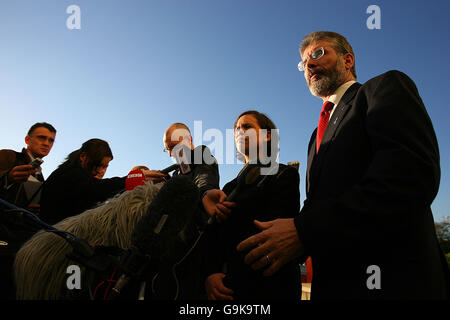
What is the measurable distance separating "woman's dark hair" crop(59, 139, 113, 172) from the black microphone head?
2.12 meters

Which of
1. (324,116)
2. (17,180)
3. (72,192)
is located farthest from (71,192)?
(324,116)

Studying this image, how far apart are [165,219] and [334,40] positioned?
5.40ft

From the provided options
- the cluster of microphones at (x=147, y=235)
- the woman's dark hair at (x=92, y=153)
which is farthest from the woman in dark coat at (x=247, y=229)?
the woman's dark hair at (x=92, y=153)

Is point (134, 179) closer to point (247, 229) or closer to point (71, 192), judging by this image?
point (71, 192)

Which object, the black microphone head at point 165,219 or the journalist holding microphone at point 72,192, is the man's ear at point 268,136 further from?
the journalist holding microphone at point 72,192

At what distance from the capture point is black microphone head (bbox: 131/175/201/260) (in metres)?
1.35

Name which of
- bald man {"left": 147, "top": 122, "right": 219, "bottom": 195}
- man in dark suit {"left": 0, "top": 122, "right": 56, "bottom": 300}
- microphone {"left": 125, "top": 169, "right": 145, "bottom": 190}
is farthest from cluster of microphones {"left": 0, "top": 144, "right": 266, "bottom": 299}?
microphone {"left": 125, "top": 169, "right": 145, "bottom": 190}

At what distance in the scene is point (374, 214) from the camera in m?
0.91

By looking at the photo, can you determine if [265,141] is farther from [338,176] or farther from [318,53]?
[338,176]

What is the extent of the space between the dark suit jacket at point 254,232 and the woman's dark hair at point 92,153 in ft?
6.29

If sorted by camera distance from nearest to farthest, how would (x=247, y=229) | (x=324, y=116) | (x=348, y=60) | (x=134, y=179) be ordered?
(x=324, y=116), (x=348, y=60), (x=247, y=229), (x=134, y=179)

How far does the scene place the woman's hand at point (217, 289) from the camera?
1797 millimetres

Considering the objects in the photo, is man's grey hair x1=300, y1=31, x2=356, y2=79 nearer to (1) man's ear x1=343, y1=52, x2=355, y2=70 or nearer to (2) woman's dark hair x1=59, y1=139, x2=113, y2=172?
(1) man's ear x1=343, y1=52, x2=355, y2=70
